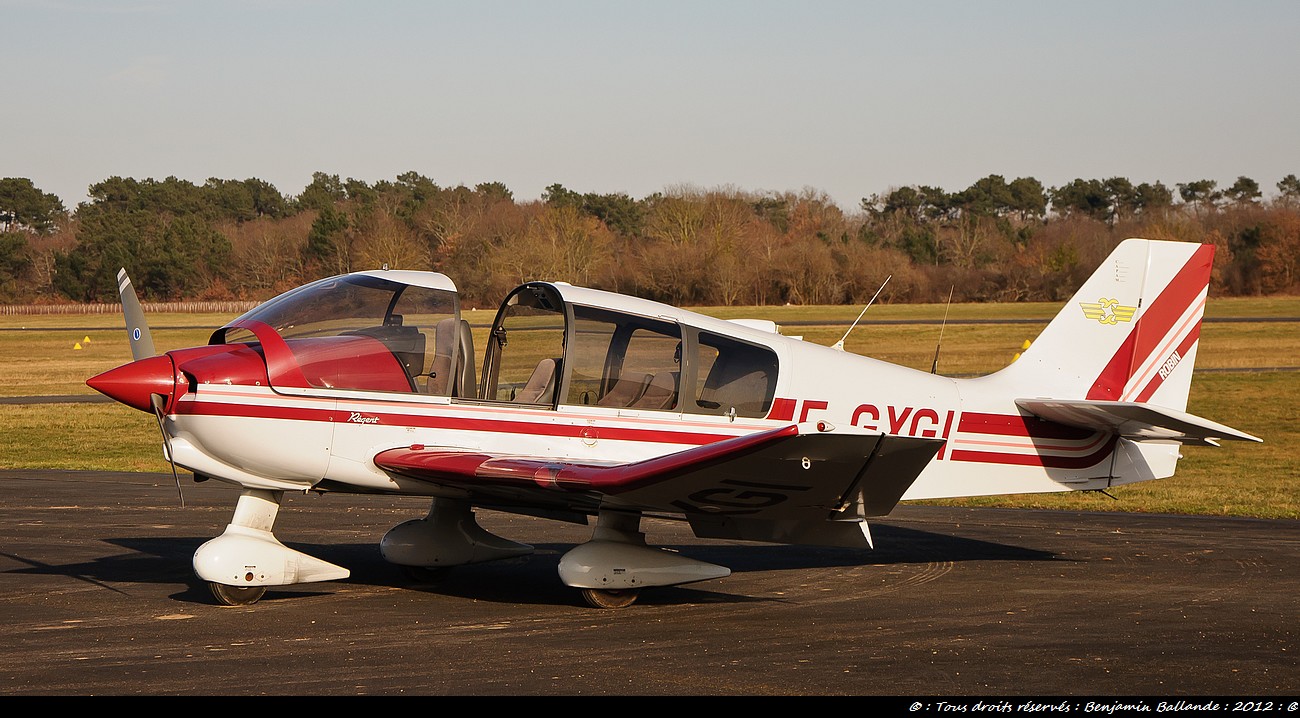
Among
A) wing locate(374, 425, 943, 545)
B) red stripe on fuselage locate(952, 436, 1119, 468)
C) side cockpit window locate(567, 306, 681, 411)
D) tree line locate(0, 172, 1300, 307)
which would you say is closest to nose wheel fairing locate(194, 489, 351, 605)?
wing locate(374, 425, 943, 545)

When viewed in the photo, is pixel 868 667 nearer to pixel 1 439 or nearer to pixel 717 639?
pixel 717 639

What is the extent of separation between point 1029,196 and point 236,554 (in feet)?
443

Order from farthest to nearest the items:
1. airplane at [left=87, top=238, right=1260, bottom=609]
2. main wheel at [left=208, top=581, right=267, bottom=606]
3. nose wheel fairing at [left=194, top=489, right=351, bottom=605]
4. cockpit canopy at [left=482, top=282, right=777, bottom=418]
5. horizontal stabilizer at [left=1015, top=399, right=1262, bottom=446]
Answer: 1. horizontal stabilizer at [left=1015, top=399, right=1262, bottom=446]
2. cockpit canopy at [left=482, top=282, right=777, bottom=418]
3. main wheel at [left=208, top=581, right=267, bottom=606]
4. nose wheel fairing at [left=194, top=489, right=351, bottom=605]
5. airplane at [left=87, top=238, right=1260, bottom=609]

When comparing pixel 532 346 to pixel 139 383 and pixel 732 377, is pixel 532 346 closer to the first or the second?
pixel 732 377

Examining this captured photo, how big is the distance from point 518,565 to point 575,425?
209 cm

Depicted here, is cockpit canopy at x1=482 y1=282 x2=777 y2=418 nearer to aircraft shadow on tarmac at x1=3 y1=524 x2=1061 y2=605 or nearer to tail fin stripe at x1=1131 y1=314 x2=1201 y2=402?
aircraft shadow on tarmac at x1=3 y1=524 x2=1061 y2=605

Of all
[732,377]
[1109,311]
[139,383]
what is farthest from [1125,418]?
[139,383]

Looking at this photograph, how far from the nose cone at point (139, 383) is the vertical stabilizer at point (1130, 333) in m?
6.28

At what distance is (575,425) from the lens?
8.55m

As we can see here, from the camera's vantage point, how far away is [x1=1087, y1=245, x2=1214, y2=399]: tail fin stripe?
396 inches

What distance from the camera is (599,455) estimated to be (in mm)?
8547

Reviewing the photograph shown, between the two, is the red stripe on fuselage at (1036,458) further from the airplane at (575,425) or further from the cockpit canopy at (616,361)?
the cockpit canopy at (616,361)

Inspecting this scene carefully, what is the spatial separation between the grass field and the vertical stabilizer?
103 centimetres

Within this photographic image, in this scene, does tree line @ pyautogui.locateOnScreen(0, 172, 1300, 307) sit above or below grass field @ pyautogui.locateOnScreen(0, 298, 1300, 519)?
above
